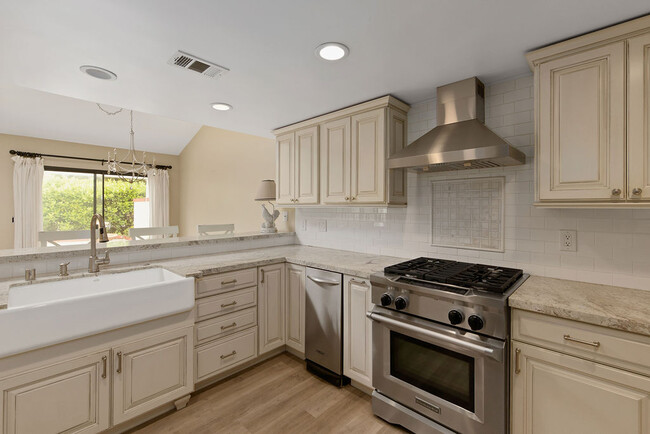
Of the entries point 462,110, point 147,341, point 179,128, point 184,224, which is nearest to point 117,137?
point 179,128

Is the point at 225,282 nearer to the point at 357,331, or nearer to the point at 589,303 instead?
the point at 357,331

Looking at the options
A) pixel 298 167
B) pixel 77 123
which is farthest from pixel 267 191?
pixel 77 123

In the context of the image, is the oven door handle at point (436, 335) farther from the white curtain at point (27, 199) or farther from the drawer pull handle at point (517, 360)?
the white curtain at point (27, 199)

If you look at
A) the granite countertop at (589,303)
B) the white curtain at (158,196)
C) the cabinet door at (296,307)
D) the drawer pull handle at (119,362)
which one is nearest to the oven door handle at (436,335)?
the granite countertop at (589,303)

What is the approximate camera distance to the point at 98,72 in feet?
6.59

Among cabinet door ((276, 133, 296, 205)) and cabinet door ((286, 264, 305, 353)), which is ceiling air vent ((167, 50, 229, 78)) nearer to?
cabinet door ((276, 133, 296, 205))

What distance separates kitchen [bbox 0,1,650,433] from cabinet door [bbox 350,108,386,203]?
0.02m

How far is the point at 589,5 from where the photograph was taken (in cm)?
135

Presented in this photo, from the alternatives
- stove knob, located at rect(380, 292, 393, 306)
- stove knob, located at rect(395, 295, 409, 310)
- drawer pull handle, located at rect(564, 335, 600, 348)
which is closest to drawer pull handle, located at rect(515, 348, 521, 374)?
drawer pull handle, located at rect(564, 335, 600, 348)

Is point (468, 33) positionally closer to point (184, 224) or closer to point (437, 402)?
point (437, 402)

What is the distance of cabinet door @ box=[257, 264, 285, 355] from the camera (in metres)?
2.55

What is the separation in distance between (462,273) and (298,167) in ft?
6.15

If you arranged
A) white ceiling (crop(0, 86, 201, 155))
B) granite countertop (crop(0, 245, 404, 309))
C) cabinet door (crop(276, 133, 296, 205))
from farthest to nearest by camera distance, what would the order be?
1. white ceiling (crop(0, 86, 201, 155))
2. cabinet door (crop(276, 133, 296, 205))
3. granite countertop (crop(0, 245, 404, 309))

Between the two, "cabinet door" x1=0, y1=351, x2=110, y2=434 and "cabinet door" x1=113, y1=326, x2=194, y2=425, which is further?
"cabinet door" x1=113, y1=326, x2=194, y2=425
